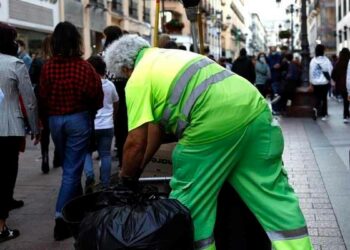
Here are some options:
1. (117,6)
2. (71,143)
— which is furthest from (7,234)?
(117,6)

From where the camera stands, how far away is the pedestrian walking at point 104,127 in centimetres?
647

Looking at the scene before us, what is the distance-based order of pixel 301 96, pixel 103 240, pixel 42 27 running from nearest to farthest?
1. pixel 103 240
2. pixel 301 96
3. pixel 42 27

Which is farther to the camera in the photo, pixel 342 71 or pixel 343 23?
pixel 343 23

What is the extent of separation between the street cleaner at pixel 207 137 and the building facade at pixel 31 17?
1544 centimetres

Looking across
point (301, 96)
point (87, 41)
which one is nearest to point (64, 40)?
point (301, 96)

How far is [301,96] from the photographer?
15.5 metres

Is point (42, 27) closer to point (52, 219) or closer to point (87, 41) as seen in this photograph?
point (87, 41)

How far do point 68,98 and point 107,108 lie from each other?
63.8 inches


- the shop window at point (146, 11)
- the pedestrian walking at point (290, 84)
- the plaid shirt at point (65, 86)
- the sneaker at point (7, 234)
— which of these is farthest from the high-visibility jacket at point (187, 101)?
the shop window at point (146, 11)

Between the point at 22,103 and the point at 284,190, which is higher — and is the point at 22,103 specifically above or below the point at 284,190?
above

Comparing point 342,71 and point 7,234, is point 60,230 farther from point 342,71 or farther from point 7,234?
point 342,71

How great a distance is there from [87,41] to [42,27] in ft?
18.5

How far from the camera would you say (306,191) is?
21.5 ft

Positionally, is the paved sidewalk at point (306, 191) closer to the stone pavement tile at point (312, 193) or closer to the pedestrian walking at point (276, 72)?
the stone pavement tile at point (312, 193)
